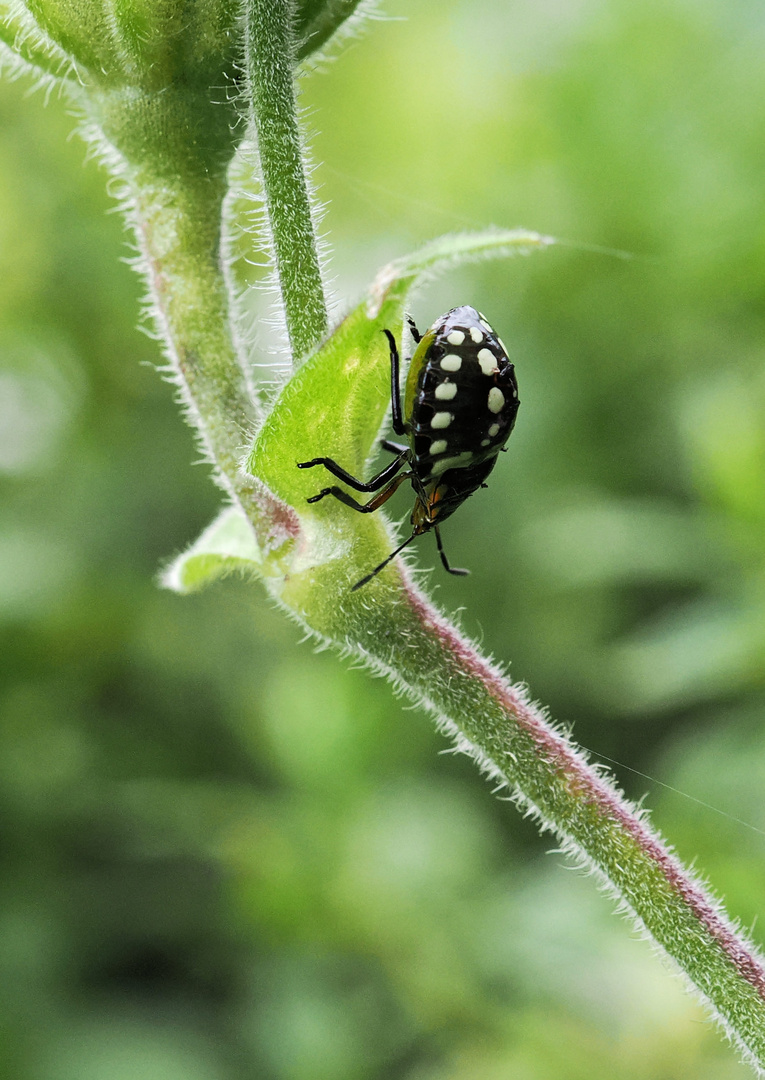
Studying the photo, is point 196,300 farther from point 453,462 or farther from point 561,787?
point 561,787

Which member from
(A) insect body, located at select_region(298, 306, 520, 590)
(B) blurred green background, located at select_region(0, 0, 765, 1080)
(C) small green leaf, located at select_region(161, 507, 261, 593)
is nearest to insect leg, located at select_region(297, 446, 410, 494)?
(A) insect body, located at select_region(298, 306, 520, 590)

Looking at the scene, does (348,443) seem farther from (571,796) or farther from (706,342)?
(706,342)

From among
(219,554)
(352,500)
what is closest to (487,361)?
(352,500)

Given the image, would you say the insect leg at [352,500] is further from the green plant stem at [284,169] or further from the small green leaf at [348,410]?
the green plant stem at [284,169]

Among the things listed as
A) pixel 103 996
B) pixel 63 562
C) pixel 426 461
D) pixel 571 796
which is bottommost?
pixel 103 996

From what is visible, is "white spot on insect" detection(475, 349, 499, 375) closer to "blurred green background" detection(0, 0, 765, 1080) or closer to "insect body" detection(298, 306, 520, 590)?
→ "insect body" detection(298, 306, 520, 590)

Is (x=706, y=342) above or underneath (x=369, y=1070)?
above

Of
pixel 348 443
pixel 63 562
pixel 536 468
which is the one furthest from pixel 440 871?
pixel 348 443

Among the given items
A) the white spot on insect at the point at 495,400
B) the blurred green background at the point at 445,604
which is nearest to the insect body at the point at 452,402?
the white spot on insect at the point at 495,400
